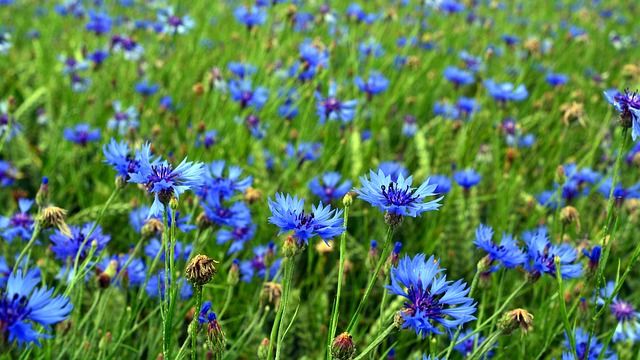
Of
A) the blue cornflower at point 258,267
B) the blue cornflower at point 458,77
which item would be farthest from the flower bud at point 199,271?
the blue cornflower at point 458,77

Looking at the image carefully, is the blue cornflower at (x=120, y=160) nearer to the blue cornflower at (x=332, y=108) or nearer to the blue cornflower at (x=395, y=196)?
the blue cornflower at (x=395, y=196)

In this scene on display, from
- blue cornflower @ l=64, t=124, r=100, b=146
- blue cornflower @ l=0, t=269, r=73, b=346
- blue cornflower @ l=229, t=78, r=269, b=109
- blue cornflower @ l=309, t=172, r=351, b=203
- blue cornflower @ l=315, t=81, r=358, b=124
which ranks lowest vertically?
blue cornflower @ l=0, t=269, r=73, b=346

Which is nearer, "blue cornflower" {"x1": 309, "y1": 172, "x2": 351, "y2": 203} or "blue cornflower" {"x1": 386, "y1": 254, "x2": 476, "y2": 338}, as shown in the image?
"blue cornflower" {"x1": 386, "y1": 254, "x2": 476, "y2": 338}

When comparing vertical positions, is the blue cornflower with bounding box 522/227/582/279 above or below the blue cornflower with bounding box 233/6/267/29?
below

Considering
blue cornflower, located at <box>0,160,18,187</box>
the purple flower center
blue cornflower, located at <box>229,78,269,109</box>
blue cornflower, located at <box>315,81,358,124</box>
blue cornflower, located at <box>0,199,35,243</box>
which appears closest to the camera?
the purple flower center

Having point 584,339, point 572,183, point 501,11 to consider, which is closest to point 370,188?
point 584,339

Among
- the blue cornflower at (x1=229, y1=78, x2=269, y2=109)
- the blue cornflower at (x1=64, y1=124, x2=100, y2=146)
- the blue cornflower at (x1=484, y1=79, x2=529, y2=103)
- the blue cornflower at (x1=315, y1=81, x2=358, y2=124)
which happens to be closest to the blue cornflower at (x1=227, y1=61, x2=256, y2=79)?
the blue cornflower at (x1=229, y1=78, x2=269, y2=109)

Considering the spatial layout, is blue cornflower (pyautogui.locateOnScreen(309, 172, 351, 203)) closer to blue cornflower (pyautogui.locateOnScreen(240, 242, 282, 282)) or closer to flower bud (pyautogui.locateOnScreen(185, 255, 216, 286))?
blue cornflower (pyautogui.locateOnScreen(240, 242, 282, 282))
